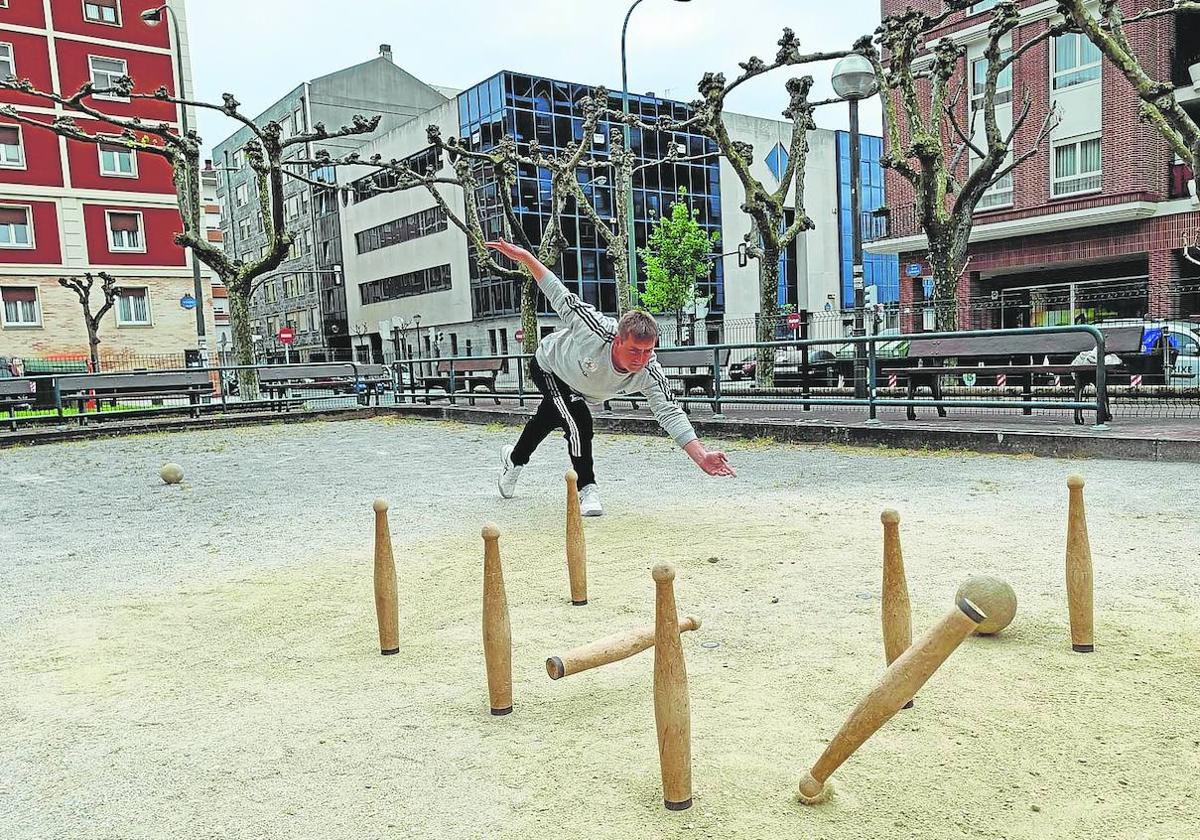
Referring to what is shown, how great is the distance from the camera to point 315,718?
3.42m

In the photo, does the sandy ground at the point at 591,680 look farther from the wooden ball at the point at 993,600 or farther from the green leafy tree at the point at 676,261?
the green leafy tree at the point at 676,261

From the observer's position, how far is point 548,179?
54688mm

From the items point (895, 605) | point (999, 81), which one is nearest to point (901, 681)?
point (895, 605)

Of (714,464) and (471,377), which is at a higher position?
(471,377)

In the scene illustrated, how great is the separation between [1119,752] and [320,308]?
7294cm

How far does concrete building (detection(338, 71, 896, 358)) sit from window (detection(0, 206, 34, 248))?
1662cm

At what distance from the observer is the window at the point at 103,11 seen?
39.0 meters

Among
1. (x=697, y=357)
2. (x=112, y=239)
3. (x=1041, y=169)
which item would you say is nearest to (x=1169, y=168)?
(x=1041, y=169)

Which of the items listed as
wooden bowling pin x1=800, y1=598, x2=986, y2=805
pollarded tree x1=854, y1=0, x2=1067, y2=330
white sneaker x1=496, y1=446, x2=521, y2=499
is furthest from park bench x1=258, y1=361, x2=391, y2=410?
wooden bowling pin x1=800, y1=598, x2=986, y2=805

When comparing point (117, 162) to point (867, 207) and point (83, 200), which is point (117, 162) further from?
point (867, 207)

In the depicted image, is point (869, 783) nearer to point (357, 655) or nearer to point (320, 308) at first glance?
point (357, 655)

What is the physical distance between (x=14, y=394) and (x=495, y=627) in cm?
1869

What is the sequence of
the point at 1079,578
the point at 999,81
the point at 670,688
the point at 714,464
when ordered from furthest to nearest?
1. the point at 999,81
2. the point at 714,464
3. the point at 1079,578
4. the point at 670,688

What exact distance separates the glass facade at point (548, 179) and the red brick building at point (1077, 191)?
22.8m
